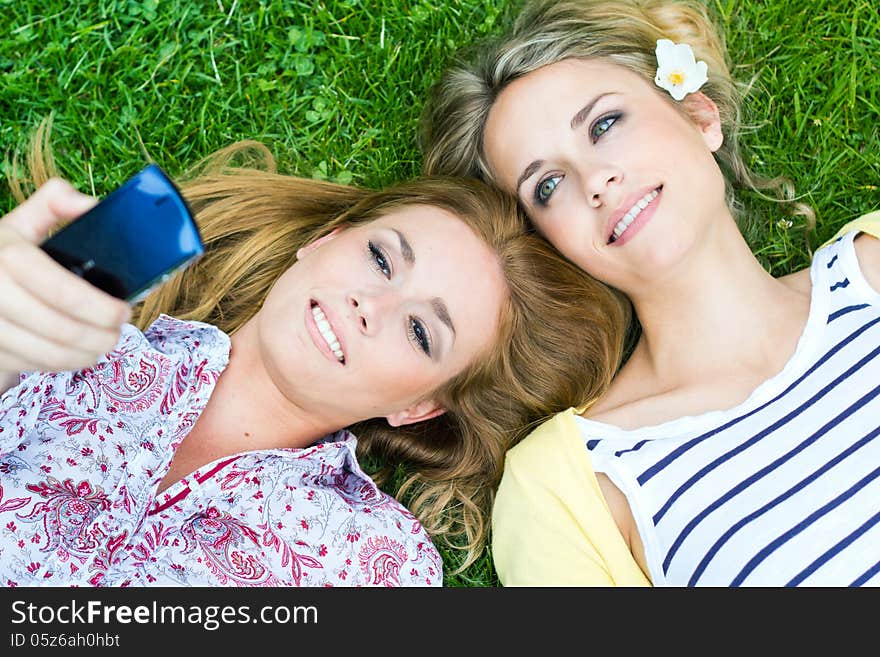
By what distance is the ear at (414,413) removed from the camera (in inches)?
138

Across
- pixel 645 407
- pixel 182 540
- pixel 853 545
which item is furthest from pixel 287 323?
pixel 853 545

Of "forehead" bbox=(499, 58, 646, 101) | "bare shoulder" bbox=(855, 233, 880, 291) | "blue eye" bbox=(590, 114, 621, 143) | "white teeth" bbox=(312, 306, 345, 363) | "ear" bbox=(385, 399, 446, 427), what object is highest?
"forehead" bbox=(499, 58, 646, 101)

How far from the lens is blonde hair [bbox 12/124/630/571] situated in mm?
3623

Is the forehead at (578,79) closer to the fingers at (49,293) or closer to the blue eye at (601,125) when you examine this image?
the blue eye at (601,125)

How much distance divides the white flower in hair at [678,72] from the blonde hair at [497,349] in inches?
30.8

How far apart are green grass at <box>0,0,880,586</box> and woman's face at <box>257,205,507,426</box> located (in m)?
Answer: 1.02

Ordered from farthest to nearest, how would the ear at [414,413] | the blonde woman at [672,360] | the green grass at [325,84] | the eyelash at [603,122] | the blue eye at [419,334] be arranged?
the green grass at [325,84], the ear at [414,413], the eyelash at [603,122], the blue eye at [419,334], the blonde woman at [672,360]

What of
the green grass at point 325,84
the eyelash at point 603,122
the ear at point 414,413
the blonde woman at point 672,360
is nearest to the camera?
the blonde woman at point 672,360

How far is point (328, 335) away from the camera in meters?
3.11

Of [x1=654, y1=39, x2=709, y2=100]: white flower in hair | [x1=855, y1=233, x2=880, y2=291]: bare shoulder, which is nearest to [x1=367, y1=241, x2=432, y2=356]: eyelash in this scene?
[x1=654, y1=39, x2=709, y2=100]: white flower in hair

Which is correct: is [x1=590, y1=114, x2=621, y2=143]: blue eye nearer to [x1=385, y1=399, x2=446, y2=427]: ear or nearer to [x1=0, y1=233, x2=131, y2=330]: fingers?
[x1=385, y1=399, x2=446, y2=427]: ear

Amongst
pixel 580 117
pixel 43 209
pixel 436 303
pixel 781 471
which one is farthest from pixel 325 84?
pixel 781 471

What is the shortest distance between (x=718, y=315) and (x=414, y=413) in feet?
4.17

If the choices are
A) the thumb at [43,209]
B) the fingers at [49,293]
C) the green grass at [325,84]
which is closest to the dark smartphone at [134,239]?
the fingers at [49,293]
